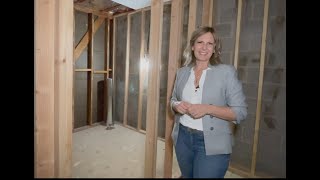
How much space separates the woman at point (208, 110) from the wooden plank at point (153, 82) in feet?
0.94

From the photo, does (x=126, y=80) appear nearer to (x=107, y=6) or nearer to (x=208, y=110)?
(x=107, y=6)

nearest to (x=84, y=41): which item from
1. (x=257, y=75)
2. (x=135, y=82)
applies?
(x=135, y=82)

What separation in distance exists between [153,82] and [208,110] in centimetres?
54

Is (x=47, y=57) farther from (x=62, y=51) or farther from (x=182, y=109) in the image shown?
(x=182, y=109)

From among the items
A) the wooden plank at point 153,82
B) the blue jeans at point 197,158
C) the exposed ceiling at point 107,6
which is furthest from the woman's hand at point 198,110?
the exposed ceiling at point 107,6

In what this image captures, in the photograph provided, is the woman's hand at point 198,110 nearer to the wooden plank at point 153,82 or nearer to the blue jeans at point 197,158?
the blue jeans at point 197,158

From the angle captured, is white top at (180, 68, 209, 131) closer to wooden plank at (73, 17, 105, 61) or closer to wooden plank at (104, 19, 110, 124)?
wooden plank at (73, 17, 105, 61)

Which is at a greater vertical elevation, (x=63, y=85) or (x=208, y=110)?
(x=63, y=85)

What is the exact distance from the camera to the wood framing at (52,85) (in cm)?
108

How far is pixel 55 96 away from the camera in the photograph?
115cm

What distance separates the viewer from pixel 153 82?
1.69m

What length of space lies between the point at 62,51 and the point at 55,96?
22cm

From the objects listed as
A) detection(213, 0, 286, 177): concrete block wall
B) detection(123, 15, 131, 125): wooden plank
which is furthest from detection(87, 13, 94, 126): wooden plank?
detection(213, 0, 286, 177): concrete block wall

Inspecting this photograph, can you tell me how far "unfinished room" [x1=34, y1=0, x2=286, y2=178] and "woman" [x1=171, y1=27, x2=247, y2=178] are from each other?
0.14 m
